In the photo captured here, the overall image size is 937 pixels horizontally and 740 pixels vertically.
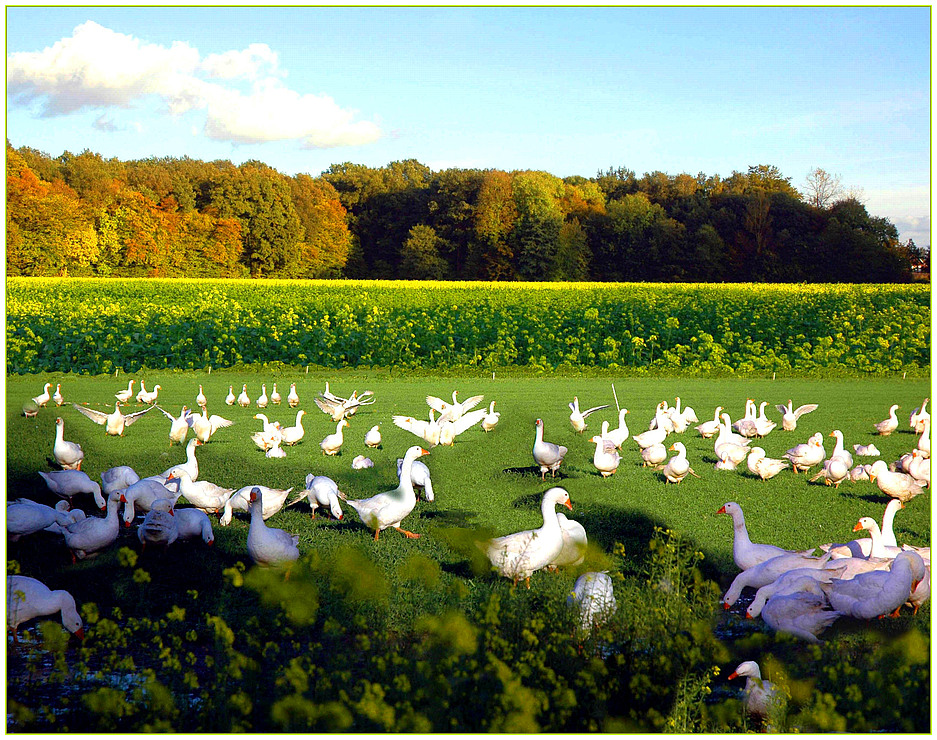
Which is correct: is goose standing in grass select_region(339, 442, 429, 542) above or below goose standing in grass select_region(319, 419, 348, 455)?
above

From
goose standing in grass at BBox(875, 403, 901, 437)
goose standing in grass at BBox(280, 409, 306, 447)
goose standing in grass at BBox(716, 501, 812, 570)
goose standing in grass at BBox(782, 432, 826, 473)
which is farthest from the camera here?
goose standing in grass at BBox(875, 403, 901, 437)

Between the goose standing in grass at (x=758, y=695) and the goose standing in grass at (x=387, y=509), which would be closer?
the goose standing in grass at (x=758, y=695)

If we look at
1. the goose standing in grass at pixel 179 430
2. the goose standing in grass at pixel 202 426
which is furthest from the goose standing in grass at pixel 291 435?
the goose standing in grass at pixel 179 430

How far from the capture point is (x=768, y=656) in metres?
3.98

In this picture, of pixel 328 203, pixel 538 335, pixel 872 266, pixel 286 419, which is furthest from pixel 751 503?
pixel 328 203

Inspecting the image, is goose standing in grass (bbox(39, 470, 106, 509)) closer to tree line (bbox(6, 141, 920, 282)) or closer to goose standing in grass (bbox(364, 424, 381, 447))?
goose standing in grass (bbox(364, 424, 381, 447))

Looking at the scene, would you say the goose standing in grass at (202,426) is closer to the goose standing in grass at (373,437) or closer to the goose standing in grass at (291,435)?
the goose standing in grass at (291,435)

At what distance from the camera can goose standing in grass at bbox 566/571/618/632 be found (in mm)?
4113

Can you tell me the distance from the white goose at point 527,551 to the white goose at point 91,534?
2.31m

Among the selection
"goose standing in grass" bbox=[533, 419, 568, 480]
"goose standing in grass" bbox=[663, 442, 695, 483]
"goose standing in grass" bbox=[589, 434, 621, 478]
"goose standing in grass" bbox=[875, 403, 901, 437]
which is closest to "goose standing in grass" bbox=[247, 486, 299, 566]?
"goose standing in grass" bbox=[533, 419, 568, 480]

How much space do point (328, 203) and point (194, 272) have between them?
4.67m

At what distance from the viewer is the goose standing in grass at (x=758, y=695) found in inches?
136

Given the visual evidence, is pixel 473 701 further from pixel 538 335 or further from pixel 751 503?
pixel 538 335

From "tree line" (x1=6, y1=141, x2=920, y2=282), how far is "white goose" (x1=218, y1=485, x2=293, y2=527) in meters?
15.9
